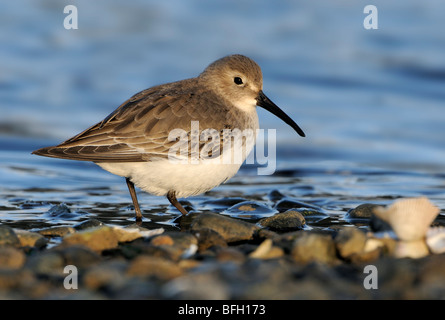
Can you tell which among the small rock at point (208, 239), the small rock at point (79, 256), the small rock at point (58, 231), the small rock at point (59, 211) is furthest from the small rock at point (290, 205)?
the small rock at point (79, 256)

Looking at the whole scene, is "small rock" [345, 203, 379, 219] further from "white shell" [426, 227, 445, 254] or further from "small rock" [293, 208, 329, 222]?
"white shell" [426, 227, 445, 254]

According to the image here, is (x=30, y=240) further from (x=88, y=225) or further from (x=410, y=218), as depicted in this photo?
(x=410, y=218)

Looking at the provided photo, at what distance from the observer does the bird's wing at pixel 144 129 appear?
6.23 m

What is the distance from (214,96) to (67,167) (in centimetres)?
347

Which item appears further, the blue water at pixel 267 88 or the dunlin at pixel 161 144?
the blue water at pixel 267 88

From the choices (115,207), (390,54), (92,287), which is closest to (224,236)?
(92,287)

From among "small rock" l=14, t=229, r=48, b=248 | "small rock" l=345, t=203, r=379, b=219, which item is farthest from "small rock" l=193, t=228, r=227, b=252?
"small rock" l=345, t=203, r=379, b=219

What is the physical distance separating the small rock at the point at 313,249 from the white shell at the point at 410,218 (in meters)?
0.52

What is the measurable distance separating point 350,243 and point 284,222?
166cm

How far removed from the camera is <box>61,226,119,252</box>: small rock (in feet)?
16.5

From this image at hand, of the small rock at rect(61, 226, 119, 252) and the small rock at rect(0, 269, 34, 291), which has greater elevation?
the small rock at rect(61, 226, 119, 252)

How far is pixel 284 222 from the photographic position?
642cm

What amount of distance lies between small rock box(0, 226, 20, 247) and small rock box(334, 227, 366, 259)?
254 centimetres

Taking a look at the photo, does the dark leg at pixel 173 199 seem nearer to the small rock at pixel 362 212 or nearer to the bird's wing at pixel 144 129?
the bird's wing at pixel 144 129
